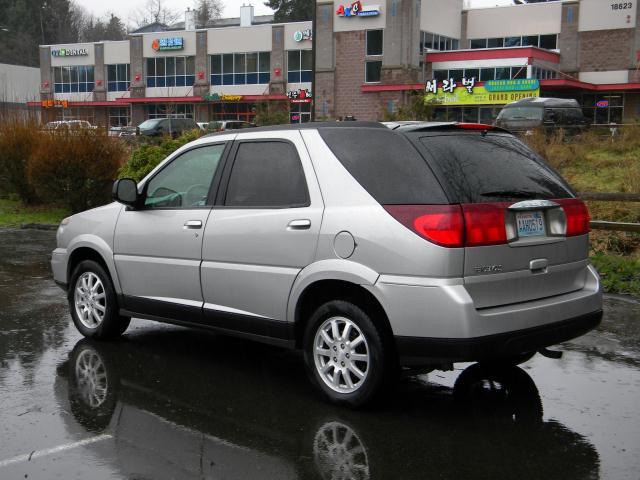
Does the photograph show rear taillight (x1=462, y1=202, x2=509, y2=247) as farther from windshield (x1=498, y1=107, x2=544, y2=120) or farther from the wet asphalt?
windshield (x1=498, y1=107, x2=544, y2=120)

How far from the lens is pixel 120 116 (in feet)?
240

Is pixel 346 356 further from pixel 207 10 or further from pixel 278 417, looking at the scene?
pixel 207 10

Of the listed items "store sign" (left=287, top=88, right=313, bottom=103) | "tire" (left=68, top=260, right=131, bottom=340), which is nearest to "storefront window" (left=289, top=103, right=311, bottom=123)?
"store sign" (left=287, top=88, right=313, bottom=103)

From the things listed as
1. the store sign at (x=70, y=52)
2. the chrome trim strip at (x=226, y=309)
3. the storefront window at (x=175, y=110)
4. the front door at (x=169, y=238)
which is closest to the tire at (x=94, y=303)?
the front door at (x=169, y=238)

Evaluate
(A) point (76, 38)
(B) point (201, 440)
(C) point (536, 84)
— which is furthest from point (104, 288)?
(A) point (76, 38)

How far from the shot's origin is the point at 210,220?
6.07 metres

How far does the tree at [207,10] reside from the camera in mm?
118812

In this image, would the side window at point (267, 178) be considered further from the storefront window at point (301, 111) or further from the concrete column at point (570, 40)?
the storefront window at point (301, 111)

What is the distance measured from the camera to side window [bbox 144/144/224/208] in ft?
20.7

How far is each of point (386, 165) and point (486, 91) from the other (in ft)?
153

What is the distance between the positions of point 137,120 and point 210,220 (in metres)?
67.3

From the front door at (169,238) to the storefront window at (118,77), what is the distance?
224 feet

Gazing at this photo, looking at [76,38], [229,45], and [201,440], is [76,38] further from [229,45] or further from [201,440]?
[201,440]

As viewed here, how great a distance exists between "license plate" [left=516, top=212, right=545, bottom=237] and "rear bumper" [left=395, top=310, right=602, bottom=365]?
23.4 inches
